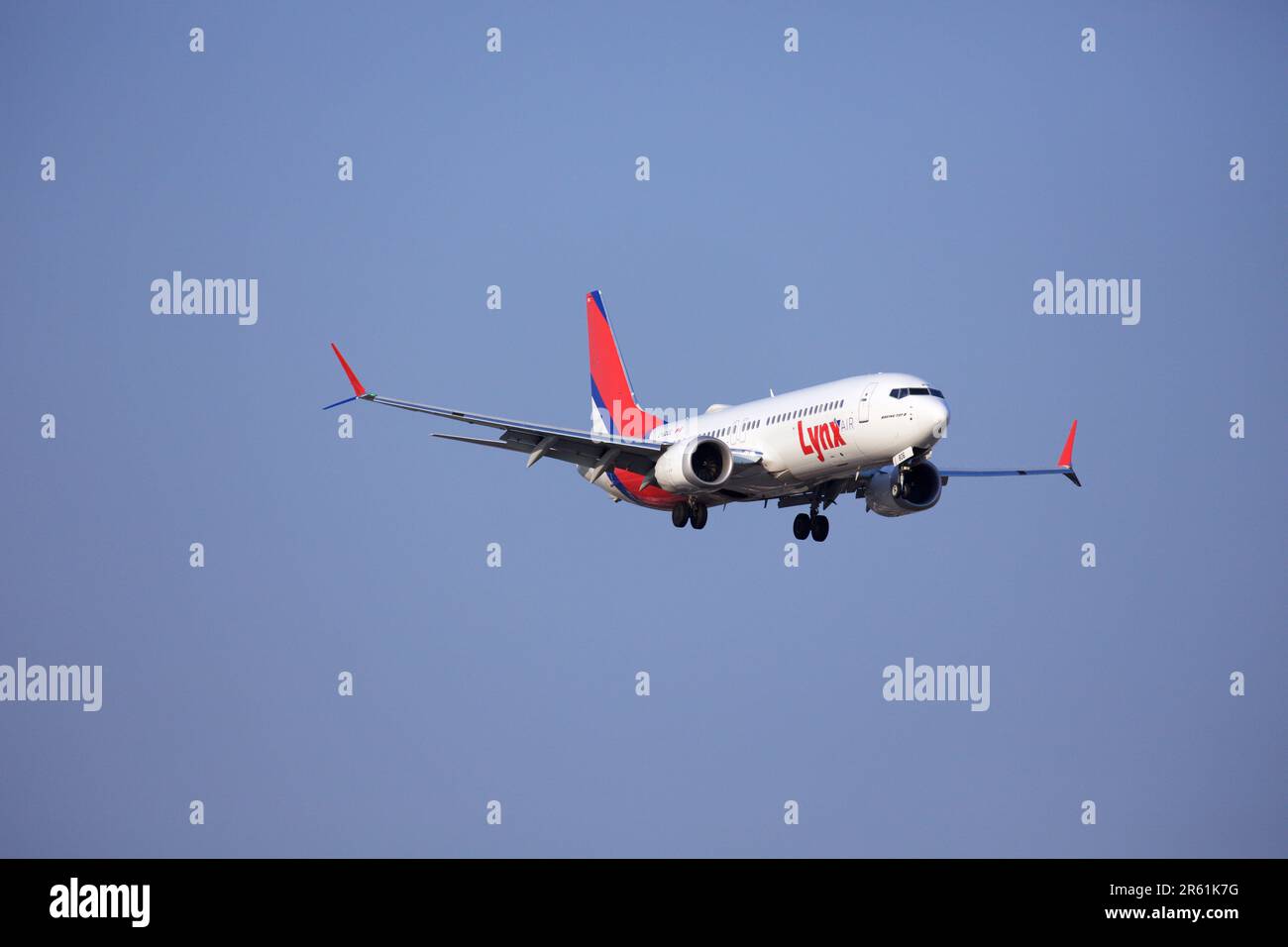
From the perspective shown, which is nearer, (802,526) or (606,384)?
(802,526)

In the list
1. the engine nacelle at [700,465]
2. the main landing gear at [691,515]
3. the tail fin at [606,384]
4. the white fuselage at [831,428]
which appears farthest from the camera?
the tail fin at [606,384]

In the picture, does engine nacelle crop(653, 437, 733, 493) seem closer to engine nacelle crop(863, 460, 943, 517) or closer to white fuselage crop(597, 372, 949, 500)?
white fuselage crop(597, 372, 949, 500)

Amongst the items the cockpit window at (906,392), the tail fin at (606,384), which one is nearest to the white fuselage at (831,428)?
the cockpit window at (906,392)

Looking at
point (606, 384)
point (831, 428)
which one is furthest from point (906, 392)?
point (606, 384)

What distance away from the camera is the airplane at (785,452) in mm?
60812

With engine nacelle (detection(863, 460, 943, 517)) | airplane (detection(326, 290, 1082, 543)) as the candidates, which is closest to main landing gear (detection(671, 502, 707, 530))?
airplane (detection(326, 290, 1082, 543))

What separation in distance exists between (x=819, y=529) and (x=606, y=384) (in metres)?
15.3

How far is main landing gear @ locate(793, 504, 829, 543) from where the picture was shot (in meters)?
69.9

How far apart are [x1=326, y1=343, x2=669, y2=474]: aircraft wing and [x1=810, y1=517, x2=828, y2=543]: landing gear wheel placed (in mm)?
6250

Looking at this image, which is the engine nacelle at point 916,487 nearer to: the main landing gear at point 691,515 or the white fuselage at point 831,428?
the white fuselage at point 831,428

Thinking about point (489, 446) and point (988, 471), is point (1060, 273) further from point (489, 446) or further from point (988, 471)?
point (489, 446)

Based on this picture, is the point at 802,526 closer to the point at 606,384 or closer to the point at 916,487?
the point at 916,487

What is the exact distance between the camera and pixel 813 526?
2756 inches

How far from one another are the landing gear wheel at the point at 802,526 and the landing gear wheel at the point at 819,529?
1.05 ft
